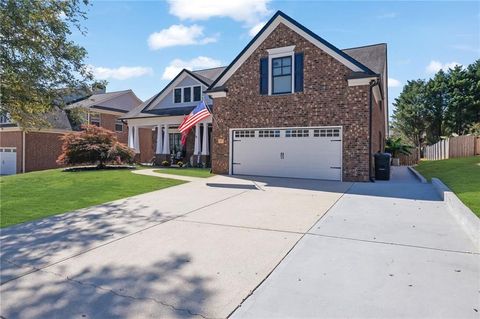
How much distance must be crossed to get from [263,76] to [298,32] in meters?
2.37

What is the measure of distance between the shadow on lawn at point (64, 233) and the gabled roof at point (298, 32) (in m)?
9.33

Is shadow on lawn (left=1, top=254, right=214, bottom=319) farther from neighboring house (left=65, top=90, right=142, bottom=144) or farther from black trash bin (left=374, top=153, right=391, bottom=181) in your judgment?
neighboring house (left=65, top=90, right=142, bottom=144)

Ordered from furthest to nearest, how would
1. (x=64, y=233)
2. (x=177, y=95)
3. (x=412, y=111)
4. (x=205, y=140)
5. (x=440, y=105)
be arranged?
(x=412, y=111), (x=440, y=105), (x=177, y=95), (x=205, y=140), (x=64, y=233)

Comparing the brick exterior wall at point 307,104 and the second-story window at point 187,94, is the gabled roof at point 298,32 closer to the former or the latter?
the brick exterior wall at point 307,104

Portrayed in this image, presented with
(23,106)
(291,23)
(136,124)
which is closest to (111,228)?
(23,106)

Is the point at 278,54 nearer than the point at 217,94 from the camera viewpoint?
Yes

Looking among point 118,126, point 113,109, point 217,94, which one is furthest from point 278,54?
point 118,126

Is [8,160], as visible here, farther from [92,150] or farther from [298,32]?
[298,32]

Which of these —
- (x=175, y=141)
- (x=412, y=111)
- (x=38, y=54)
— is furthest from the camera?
(x=412, y=111)

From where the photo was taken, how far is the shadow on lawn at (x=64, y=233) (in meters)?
4.47

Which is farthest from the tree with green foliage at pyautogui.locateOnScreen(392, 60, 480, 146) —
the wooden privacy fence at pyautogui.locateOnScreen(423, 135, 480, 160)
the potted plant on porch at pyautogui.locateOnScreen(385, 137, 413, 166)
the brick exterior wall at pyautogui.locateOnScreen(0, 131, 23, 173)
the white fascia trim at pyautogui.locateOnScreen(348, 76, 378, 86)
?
the brick exterior wall at pyautogui.locateOnScreen(0, 131, 23, 173)

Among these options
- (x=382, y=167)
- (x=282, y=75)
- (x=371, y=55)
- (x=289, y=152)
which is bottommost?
(x=382, y=167)

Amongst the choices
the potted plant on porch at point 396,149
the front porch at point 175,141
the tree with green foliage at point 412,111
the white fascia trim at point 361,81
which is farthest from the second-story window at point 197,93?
the tree with green foliage at point 412,111

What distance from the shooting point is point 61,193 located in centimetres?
1026
